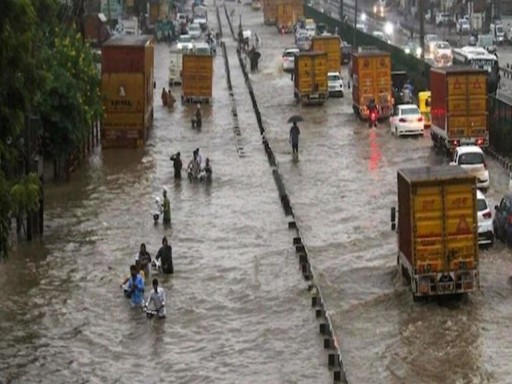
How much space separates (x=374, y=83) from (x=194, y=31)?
171 feet

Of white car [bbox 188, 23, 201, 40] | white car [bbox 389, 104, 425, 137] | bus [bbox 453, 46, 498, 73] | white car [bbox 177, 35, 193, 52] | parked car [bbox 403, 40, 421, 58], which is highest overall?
white car [bbox 188, 23, 201, 40]

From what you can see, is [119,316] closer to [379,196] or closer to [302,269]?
[302,269]

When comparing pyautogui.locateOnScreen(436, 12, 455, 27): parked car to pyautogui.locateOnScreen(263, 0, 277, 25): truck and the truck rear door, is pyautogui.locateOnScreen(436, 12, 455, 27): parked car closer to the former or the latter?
pyautogui.locateOnScreen(263, 0, 277, 25): truck

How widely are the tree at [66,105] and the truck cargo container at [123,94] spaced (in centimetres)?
383

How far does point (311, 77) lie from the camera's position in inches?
2072

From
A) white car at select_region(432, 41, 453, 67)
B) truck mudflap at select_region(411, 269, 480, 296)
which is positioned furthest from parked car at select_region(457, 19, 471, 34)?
truck mudflap at select_region(411, 269, 480, 296)

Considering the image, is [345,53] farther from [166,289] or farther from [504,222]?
[166,289]

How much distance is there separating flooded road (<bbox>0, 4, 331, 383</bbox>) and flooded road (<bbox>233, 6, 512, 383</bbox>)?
28.1 inches

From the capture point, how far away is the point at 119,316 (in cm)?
2183

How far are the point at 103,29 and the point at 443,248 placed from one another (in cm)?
6069

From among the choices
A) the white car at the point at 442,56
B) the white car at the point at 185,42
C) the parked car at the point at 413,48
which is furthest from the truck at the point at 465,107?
the white car at the point at 185,42

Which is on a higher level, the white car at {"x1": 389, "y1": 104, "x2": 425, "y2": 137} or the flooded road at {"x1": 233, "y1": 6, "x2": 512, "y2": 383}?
the white car at {"x1": 389, "y1": 104, "x2": 425, "y2": 137}

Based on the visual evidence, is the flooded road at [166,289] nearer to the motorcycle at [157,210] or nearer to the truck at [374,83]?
the motorcycle at [157,210]

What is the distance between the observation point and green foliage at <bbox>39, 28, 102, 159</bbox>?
34.1 metres
